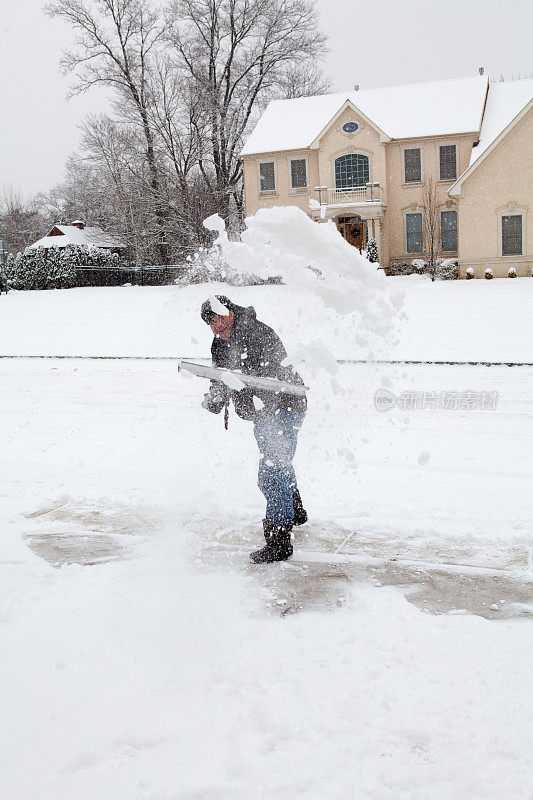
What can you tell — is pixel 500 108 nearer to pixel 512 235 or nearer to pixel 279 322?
pixel 512 235

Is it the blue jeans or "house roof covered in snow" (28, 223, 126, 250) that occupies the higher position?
"house roof covered in snow" (28, 223, 126, 250)

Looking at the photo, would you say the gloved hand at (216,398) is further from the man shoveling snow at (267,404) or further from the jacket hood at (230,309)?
the jacket hood at (230,309)

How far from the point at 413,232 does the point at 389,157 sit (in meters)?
3.15

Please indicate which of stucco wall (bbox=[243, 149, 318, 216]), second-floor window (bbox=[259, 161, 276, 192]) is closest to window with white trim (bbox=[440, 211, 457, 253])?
stucco wall (bbox=[243, 149, 318, 216])

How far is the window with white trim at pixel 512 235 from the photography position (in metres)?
25.1

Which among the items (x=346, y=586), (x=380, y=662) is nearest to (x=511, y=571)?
(x=346, y=586)

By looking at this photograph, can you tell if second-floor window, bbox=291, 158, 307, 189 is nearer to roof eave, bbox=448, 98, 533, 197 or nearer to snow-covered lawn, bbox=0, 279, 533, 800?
roof eave, bbox=448, 98, 533, 197

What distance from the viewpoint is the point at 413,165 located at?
2894 centimetres

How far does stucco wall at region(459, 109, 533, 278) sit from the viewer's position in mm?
24766

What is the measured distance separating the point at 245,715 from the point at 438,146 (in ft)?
93.6

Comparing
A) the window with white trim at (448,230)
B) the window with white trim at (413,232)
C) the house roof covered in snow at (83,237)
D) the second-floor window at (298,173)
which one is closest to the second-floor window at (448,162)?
the window with white trim at (448,230)

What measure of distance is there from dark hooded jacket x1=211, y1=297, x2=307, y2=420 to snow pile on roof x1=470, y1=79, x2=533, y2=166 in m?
24.5

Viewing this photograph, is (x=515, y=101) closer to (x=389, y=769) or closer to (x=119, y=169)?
(x=119, y=169)

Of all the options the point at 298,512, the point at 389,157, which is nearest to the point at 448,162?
the point at 389,157
